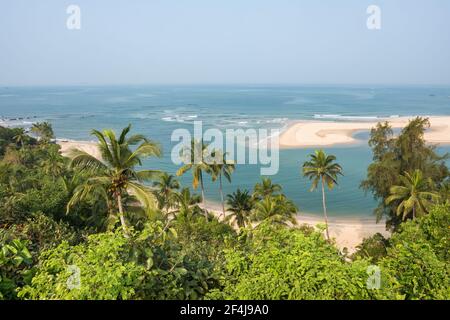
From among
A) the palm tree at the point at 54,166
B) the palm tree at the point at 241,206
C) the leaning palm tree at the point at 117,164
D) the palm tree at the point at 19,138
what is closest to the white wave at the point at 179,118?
the palm tree at the point at 19,138

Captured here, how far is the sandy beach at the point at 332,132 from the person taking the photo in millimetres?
62062

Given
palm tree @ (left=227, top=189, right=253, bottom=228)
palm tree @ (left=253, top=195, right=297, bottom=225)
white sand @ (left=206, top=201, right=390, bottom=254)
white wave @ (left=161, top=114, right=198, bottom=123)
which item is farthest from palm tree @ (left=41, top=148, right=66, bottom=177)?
white wave @ (left=161, top=114, right=198, bottom=123)

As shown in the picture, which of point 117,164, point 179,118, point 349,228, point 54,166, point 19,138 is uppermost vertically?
point 179,118

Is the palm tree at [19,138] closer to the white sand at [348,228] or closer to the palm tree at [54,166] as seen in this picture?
the palm tree at [54,166]

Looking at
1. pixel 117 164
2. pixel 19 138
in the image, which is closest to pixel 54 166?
pixel 117 164

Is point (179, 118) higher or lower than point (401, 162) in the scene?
higher

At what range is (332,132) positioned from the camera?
69.9m

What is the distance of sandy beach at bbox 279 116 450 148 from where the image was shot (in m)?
62.1

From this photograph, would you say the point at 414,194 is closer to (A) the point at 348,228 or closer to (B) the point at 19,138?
(A) the point at 348,228

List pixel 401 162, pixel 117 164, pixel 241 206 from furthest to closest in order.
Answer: pixel 241 206, pixel 401 162, pixel 117 164

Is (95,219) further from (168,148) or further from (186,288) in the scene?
(168,148)
